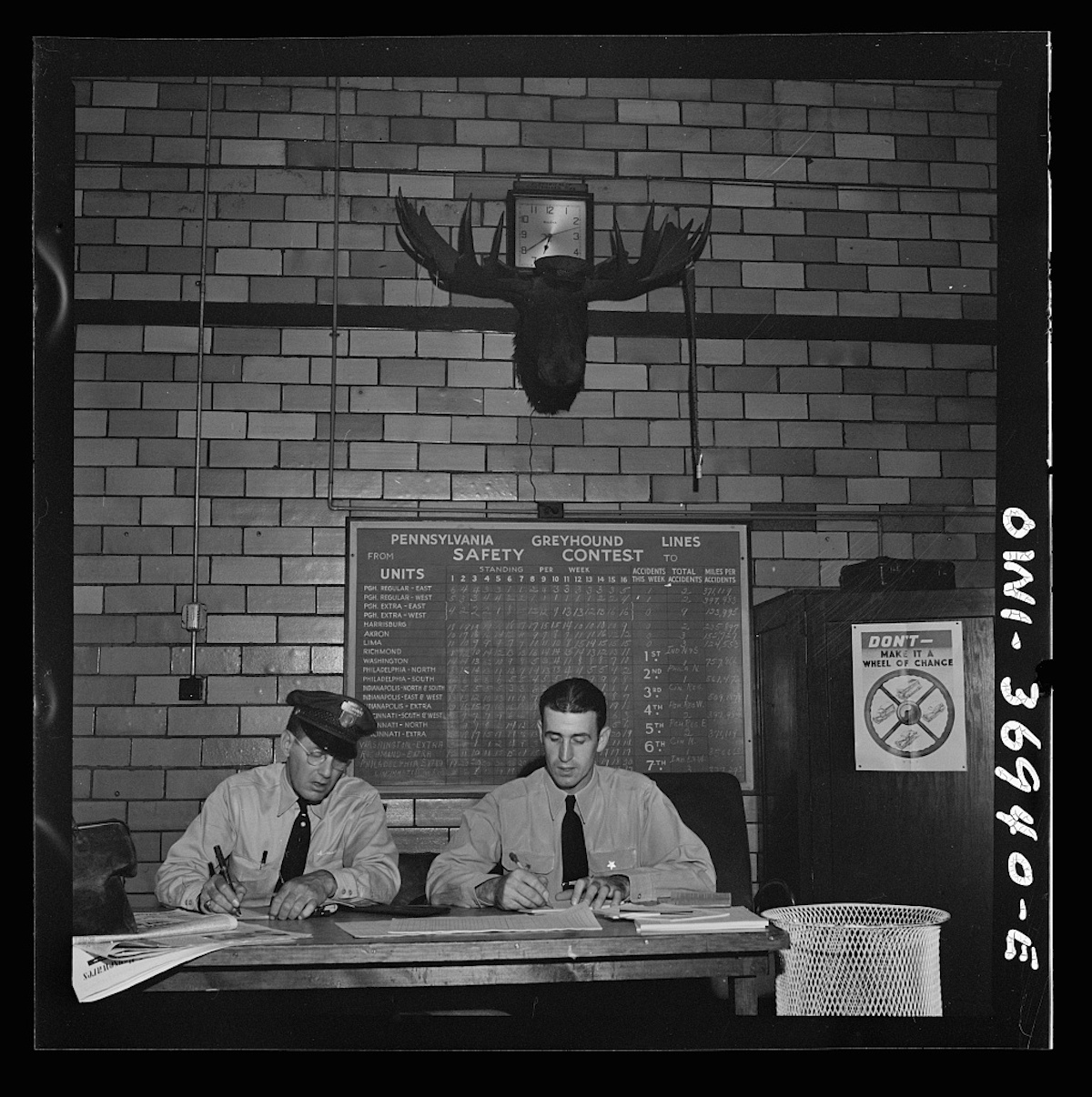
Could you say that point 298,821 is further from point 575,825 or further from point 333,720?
point 575,825

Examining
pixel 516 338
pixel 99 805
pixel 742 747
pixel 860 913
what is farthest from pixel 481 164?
pixel 860 913

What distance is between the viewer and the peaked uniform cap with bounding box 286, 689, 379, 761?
11.7 ft

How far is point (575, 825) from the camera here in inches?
137

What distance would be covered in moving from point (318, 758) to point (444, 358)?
1.30 meters

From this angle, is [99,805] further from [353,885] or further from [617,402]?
[617,402]

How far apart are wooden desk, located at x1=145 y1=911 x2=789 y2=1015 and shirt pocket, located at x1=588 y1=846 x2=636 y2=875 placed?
0.68 metres

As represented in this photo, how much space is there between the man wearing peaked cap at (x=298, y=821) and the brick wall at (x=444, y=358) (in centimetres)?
11

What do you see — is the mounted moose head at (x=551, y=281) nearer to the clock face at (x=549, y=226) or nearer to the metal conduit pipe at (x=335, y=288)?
the clock face at (x=549, y=226)

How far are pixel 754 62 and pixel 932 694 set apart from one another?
1.95 m

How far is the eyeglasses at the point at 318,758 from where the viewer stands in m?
3.54

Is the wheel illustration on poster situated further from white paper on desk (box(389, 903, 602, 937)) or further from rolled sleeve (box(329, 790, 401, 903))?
rolled sleeve (box(329, 790, 401, 903))

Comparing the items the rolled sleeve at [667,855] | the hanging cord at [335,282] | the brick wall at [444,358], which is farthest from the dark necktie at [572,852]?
the hanging cord at [335,282]

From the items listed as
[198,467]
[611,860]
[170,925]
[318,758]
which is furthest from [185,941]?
[198,467]

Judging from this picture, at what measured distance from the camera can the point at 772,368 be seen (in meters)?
3.87
